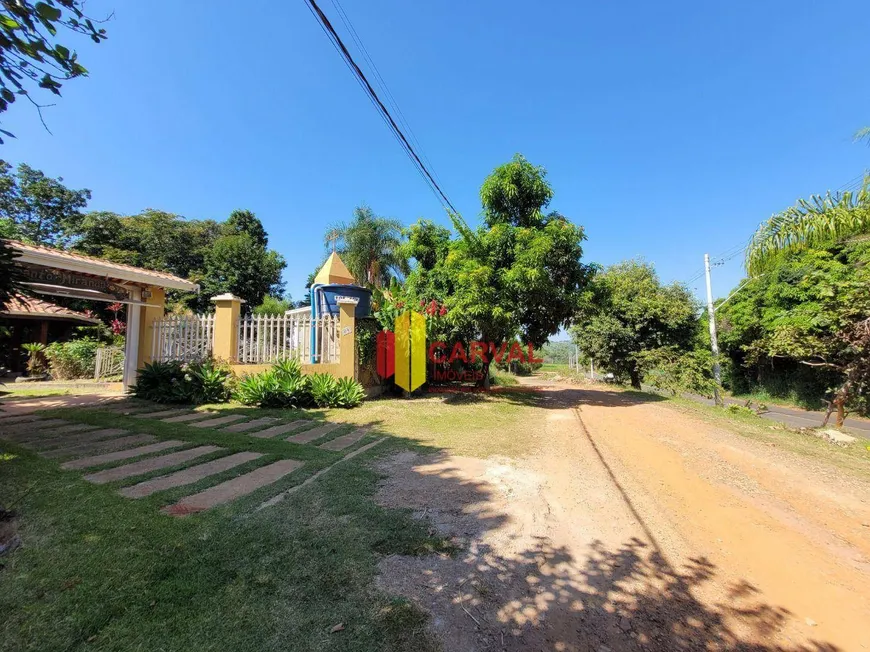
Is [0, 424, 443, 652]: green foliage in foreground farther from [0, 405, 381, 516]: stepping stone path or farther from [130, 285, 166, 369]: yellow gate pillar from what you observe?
[130, 285, 166, 369]: yellow gate pillar

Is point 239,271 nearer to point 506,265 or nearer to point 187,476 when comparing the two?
point 506,265

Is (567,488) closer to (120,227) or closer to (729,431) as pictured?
(729,431)

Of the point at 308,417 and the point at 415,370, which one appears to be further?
the point at 415,370

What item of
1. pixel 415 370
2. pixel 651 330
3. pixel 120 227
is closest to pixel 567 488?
pixel 415 370

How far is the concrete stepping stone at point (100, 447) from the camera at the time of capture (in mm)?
4035

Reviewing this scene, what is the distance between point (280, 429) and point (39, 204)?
1182 inches

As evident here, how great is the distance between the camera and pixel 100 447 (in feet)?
14.4

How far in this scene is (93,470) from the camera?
A: 3635 mm

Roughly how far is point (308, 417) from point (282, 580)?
510 cm

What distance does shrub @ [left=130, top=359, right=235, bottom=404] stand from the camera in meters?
7.56

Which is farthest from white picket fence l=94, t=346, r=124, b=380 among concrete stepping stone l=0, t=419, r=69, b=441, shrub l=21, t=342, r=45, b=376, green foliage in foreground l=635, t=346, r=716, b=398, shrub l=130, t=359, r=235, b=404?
green foliage in foreground l=635, t=346, r=716, b=398

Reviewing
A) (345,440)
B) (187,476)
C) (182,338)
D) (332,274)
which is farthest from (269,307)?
(187,476)

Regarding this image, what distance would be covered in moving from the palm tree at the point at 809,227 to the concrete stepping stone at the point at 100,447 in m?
11.3

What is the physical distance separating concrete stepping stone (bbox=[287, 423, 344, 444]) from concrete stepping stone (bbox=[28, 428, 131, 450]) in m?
2.28
